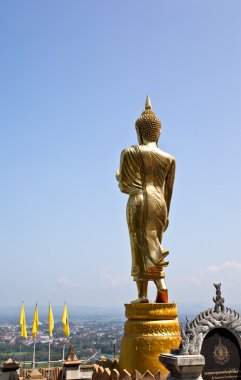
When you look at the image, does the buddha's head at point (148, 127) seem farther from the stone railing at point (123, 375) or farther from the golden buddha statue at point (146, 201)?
the stone railing at point (123, 375)

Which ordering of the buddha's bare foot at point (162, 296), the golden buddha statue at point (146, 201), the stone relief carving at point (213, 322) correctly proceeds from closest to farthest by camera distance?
the stone relief carving at point (213, 322), the buddha's bare foot at point (162, 296), the golden buddha statue at point (146, 201)

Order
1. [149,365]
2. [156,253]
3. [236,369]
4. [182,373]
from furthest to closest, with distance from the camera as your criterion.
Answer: [156,253]
[149,365]
[236,369]
[182,373]

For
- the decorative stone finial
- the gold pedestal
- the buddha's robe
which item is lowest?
the gold pedestal

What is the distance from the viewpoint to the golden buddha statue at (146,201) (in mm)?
13766

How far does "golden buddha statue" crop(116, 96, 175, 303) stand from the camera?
1377 cm

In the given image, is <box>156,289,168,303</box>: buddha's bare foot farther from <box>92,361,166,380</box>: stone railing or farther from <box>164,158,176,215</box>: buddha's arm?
<box>164,158,176,215</box>: buddha's arm

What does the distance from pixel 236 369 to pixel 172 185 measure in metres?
6.93

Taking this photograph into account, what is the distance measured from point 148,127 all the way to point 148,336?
646 cm

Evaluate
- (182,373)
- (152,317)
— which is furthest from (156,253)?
(182,373)

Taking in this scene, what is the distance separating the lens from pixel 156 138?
1505cm

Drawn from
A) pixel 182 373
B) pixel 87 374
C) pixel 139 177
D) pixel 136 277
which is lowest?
pixel 87 374

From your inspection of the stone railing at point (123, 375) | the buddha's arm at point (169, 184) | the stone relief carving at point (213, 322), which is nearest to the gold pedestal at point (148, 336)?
the stone railing at point (123, 375)

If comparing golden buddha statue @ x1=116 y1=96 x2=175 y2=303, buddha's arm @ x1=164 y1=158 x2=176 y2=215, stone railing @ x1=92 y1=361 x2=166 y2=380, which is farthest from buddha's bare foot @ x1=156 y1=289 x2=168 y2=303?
buddha's arm @ x1=164 y1=158 x2=176 y2=215

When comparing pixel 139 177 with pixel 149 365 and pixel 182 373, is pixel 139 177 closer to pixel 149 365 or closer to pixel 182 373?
pixel 149 365
